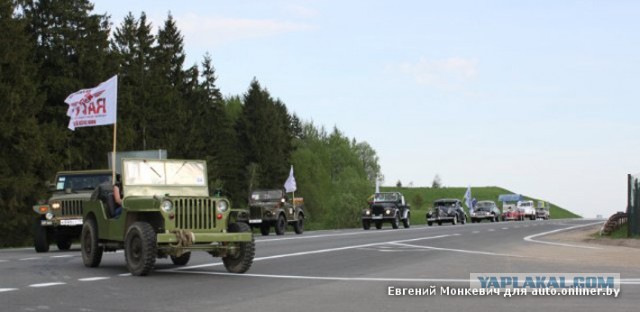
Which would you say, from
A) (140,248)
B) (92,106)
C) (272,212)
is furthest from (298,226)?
(140,248)

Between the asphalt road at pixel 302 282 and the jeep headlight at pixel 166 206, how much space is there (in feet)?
3.60

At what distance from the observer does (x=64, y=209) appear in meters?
23.4

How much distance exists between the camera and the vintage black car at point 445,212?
209 feet

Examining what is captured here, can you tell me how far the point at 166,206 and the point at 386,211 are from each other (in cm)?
3556

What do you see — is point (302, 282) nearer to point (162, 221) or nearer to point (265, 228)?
point (162, 221)

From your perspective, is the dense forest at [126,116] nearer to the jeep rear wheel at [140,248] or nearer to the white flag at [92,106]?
the white flag at [92,106]

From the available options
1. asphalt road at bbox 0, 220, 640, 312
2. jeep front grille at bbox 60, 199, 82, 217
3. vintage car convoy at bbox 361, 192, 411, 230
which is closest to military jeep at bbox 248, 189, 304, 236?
vintage car convoy at bbox 361, 192, 411, 230

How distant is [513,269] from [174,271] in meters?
6.19

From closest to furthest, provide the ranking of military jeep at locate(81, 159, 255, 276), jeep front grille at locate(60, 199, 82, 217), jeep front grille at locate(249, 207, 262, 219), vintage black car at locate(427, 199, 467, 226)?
military jeep at locate(81, 159, 255, 276) < jeep front grille at locate(60, 199, 82, 217) < jeep front grille at locate(249, 207, 262, 219) < vintage black car at locate(427, 199, 467, 226)

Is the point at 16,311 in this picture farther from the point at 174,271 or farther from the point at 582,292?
the point at 582,292

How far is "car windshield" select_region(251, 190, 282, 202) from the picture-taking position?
39.7m

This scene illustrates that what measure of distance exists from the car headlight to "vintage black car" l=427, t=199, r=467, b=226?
49.3 metres

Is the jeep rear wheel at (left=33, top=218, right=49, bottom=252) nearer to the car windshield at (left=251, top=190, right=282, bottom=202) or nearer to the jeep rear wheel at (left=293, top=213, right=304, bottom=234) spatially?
the car windshield at (left=251, top=190, right=282, bottom=202)

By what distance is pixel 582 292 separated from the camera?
38.9 feet
